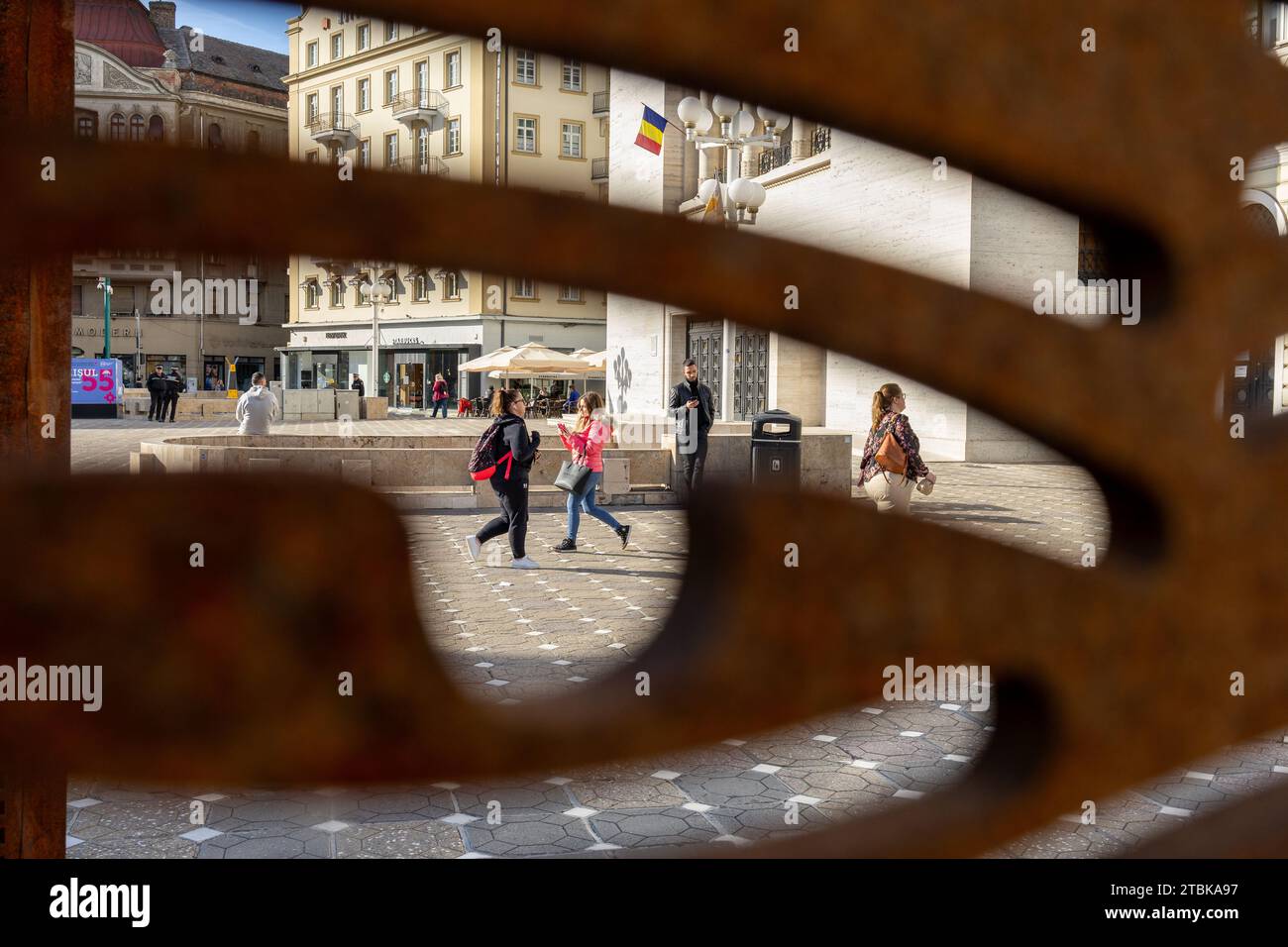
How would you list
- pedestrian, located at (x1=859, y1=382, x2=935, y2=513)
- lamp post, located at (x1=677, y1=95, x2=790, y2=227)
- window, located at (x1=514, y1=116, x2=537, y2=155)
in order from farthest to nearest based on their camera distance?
lamp post, located at (x1=677, y1=95, x2=790, y2=227)
pedestrian, located at (x1=859, y1=382, x2=935, y2=513)
window, located at (x1=514, y1=116, x2=537, y2=155)

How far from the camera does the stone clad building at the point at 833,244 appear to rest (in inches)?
23.4

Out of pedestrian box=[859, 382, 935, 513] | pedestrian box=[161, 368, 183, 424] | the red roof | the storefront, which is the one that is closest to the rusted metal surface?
the red roof

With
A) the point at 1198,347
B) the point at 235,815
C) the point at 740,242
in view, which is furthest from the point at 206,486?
the point at 235,815

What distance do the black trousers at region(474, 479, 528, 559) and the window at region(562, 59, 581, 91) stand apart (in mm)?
9215

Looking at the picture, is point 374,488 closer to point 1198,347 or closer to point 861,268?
point 861,268

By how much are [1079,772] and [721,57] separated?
0.44 metres

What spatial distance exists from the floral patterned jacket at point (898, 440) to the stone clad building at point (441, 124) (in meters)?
8.32

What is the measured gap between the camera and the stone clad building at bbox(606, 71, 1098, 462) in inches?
23.4

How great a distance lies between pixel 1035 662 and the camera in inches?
23.2

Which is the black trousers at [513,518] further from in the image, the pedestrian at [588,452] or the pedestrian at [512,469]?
the pedestrian at [588,452]

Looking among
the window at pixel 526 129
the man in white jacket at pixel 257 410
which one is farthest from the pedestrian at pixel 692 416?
the window at pixel 526 129

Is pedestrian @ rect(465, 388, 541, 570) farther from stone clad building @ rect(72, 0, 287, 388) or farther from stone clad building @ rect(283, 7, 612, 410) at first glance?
stone clad building @ rect(283, 7, 612, 410)

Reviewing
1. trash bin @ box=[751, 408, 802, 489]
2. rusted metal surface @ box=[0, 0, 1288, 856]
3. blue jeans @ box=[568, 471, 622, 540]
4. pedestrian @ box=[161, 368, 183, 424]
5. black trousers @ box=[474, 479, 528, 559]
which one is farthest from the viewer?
pedestrian @ box=[161, 368, 183, 424]

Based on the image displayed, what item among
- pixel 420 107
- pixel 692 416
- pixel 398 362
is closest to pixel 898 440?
pixel 692 416
